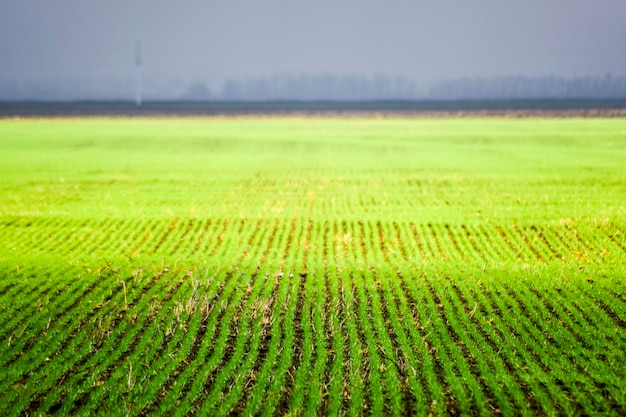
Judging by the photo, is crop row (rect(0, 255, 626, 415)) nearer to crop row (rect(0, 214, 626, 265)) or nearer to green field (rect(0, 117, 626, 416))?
green field (rect(0, 117, 626, 416))

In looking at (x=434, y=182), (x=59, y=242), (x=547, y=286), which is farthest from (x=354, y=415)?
(x=434, y=182)

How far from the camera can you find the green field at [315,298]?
8367 mm

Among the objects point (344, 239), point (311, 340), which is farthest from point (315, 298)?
point (344, 239)

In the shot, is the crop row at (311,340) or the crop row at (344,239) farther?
the crop row at (344,239)

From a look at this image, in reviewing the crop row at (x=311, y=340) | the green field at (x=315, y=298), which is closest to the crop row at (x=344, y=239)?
the green field at (x=315, y=298)

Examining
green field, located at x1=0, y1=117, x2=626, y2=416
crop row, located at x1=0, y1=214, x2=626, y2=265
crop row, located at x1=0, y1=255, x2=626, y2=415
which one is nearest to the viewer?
crop row, located at x1=0, y1=255, x2=626, y2=415

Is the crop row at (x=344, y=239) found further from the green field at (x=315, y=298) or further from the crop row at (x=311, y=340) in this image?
the crop row at (x=311, y=340)

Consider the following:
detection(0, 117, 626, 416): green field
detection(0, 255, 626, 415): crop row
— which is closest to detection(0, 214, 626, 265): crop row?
detection(0, 117, 626, 416): green field

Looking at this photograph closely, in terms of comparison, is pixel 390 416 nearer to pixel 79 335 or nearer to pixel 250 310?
pixel 250 310

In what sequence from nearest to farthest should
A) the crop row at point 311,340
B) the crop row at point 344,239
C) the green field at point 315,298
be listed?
1. the crop row at point 311,340
2. the green field at point 315,298
3. the crop row at point 344,239

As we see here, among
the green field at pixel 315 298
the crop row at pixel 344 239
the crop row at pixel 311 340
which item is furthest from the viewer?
the crop row at pixel 344 239

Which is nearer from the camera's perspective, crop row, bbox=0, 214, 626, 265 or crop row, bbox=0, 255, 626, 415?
crop row, bbox=0, 255, 626, 415

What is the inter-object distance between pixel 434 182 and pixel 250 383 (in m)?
22.8

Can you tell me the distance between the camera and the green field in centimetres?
837
